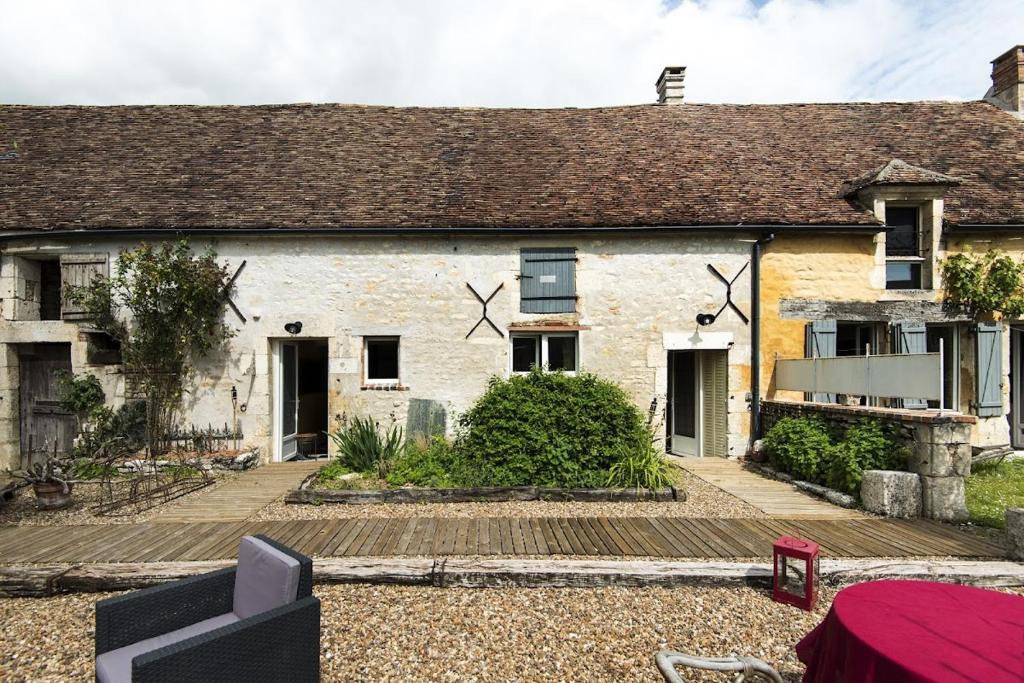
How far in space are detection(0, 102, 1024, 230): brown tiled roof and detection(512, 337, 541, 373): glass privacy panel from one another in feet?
6.48

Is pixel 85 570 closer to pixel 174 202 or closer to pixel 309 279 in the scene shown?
pixel 309 279

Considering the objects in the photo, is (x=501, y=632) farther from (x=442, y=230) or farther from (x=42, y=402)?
(x=42, y=402)

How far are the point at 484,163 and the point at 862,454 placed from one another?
7861mm

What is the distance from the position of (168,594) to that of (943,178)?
37.8 feet

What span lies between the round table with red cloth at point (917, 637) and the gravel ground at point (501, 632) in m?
0.85

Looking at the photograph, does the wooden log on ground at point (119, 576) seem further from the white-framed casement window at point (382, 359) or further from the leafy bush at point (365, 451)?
the white-framed casement window at point (382, 359)

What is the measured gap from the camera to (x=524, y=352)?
29.5ft

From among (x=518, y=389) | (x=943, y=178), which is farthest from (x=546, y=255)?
(x=943, y=178)

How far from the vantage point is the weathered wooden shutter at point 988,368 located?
856cm

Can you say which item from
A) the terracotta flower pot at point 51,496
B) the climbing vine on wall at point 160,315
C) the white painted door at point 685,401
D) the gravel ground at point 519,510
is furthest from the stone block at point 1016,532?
the climbing vine on wall at point 160,315

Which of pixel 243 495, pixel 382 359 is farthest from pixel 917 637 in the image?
pixel 382 359

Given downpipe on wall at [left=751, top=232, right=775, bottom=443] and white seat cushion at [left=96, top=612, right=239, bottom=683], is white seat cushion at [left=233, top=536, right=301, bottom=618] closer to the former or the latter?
white seat cushion at [left=96, top=612, right=239, bottom=683]

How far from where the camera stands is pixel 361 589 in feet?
13.0

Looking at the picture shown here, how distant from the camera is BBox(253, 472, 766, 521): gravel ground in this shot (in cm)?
563
